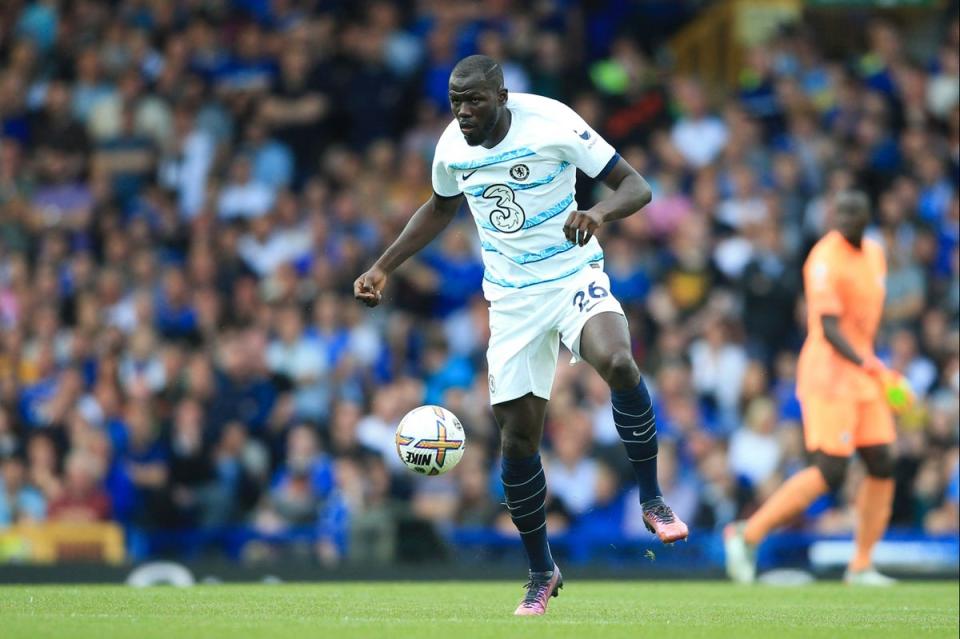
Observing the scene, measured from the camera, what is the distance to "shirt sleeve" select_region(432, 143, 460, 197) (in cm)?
909

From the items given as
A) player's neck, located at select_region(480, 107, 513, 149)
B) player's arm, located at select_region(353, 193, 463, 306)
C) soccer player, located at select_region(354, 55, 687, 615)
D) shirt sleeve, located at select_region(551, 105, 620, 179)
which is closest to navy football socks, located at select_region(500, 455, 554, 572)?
soccer player, located at select_region(354, 55, 687, 615)

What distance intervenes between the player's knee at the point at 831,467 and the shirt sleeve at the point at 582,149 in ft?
13.7

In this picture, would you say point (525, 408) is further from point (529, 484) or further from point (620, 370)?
point (620, 370)

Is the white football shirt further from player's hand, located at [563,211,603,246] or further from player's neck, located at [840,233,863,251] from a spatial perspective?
player's neck, located at [840,233,863,251]

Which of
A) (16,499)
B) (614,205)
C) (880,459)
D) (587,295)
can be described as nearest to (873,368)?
(880,459)

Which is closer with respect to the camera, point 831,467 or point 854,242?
point 831,467

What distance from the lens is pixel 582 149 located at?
8.80m

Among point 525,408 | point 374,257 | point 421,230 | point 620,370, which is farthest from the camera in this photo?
point 374,257

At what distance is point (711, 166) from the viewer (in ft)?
58.4

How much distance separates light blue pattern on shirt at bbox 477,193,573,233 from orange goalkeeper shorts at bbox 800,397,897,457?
407 cm

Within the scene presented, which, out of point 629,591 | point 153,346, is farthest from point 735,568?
point 153,346

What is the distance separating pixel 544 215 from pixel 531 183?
7.3 inches

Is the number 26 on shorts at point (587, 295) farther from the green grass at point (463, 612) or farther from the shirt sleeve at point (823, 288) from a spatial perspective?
the shirt sleeve at point (823, 288)

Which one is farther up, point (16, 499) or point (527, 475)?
point (527, 475)
